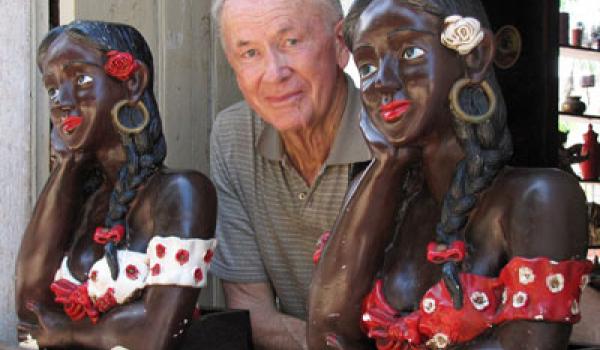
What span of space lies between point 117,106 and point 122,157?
0.09 meters

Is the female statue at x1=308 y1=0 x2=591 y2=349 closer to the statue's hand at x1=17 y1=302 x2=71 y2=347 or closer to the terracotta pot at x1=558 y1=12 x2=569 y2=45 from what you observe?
the statue's hand at x1=17 y1=302 x2=71 y2=347

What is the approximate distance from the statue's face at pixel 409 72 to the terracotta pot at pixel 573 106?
10.1ft

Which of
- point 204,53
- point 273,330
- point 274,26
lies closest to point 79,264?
point 273,330

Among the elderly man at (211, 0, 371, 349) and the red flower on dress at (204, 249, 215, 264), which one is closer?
the red flower on dress at (204, 249, 215, 264)

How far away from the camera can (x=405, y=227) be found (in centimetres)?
136

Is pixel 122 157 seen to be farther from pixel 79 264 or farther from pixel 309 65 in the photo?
pixel 309 65

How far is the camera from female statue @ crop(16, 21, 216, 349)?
156 centimetres

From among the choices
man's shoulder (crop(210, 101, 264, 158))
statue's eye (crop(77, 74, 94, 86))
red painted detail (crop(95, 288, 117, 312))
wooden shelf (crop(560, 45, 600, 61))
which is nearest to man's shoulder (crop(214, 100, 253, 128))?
man's shoulder (crop(210, 101, 264, 158))

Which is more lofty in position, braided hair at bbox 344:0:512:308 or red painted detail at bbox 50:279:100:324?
braided hair at bbox 344:0:512:308

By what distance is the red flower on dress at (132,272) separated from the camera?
1.58 meters

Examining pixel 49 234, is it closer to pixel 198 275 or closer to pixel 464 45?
pixel 198 275

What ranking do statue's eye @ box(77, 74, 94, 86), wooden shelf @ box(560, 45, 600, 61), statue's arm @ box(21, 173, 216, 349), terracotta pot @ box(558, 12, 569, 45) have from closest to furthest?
statue's arm @ box(21, 173, 216, 349), statue's eye @ box(77, 74, 94, 86), terracotta pot @ box(558, 12, 569, 45), wooden shelf @ box(560, 45, 600, 61)

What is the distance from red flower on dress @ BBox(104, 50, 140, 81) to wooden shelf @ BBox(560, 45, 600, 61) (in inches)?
118

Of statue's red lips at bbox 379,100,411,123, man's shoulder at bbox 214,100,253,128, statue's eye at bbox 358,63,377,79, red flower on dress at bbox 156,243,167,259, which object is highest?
statue's eye at bbox 358,63,377,79
